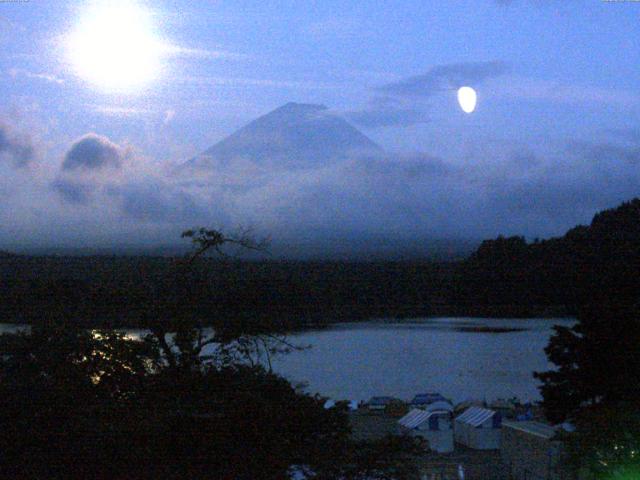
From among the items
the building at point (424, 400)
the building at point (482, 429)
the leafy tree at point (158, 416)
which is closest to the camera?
the leafy tree at point (158, 416)

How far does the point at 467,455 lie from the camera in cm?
1513

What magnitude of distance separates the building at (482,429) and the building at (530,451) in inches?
41.2

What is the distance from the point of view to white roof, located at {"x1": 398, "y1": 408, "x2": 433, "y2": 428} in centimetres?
1487

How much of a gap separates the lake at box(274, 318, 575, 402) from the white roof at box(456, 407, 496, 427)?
3.18 meters

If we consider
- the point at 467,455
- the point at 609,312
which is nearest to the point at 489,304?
the point at 467,455

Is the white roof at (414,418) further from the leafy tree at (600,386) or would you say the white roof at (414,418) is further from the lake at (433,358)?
the leafy tree at (600,386)

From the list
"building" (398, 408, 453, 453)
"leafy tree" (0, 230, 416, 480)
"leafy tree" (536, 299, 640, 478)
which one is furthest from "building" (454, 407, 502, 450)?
"leafy tree" (0, 230, 416, 480)

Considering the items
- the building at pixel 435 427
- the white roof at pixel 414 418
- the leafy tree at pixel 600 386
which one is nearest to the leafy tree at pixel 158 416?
the leafy tree at pixel 600 386

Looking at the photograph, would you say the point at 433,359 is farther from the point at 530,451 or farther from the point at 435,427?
the point at 530,451

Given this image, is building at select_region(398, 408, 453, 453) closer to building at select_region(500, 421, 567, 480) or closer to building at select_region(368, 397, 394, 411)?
building at select_region(500, 421, 567, 480)

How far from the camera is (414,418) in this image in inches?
607

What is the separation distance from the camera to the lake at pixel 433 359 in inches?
811

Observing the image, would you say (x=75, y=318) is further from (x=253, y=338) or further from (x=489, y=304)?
(x=489, y=304)

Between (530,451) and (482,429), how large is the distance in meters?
2.69
